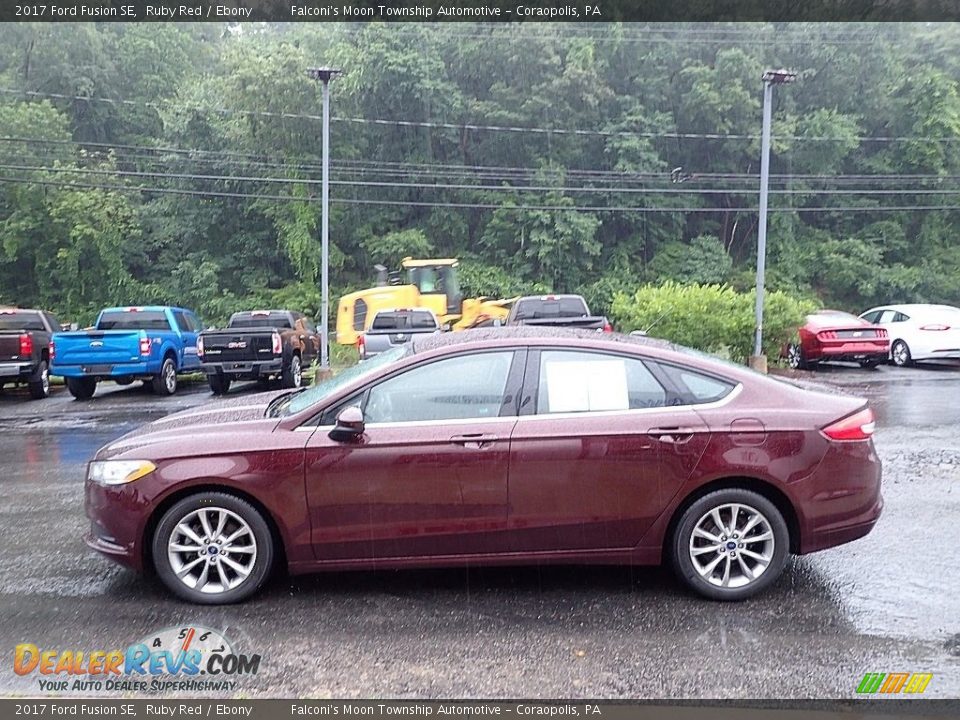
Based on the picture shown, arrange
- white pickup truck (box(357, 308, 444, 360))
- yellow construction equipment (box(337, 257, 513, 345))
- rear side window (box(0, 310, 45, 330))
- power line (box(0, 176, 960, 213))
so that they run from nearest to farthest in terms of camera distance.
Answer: white pickup truck (box(357, 308, 444, 360)) < rear side window (box(0, 310, 45, 330)) < yellow construction equipment (box(337, 257, 513, 345)) < power line (box(0, 176, 960, 213))

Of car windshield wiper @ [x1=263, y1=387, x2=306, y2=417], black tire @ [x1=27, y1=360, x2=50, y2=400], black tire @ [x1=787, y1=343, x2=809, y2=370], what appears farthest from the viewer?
black tire @ [x1=787, y1=343, x2=809, y2=370]

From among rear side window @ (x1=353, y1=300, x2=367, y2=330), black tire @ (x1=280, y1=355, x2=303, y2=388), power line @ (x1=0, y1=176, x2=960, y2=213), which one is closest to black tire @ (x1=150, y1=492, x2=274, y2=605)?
black tire @ (x1=280, y1=355, x2=303, y2=388)

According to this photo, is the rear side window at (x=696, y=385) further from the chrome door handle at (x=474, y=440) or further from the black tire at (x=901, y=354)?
the black tire at (x=901, y=354)

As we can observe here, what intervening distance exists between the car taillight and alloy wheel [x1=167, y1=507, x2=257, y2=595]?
3133mm

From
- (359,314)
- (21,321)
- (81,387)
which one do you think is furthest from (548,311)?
(21,321)

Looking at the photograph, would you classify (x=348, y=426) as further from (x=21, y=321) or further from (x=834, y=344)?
(x=834, y=344)

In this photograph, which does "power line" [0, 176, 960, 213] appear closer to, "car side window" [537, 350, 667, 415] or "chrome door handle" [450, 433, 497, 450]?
"car side window" [537, 350, 667, 415]

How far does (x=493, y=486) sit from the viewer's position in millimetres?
4227

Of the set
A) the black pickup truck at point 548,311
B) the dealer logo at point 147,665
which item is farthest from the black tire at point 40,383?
the dealer logo at point 147,665

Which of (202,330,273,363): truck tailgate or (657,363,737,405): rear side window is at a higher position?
(657,363,737,405): rear side window

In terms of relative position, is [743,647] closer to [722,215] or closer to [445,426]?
[445,426]

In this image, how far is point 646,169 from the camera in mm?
30672

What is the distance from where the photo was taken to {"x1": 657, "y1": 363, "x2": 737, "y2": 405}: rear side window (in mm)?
4395

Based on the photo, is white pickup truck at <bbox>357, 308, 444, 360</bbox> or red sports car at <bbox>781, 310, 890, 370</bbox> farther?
red sports car at <bbox>781, 310, 890, 370</bbox>
